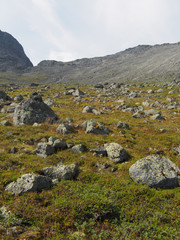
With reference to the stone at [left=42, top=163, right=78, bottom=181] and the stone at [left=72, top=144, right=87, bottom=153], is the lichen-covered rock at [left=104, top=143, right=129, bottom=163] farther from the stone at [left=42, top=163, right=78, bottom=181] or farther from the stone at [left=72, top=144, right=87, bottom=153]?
the stone at [left=42, top=163, right=78, bottom=181]

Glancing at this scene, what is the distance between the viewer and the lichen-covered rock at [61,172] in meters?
9.20

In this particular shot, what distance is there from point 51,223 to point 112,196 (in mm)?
3303

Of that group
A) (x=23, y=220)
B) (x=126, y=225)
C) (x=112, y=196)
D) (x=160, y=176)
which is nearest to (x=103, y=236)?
(x=126, y=225)

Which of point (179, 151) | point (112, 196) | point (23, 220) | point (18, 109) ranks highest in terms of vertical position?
point (18, 109)

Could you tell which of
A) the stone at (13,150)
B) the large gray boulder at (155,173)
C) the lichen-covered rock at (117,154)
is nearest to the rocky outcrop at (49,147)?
the stone at (13,150)

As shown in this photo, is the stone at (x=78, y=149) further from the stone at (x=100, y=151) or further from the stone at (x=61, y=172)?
the stone at (x=61, y=172)

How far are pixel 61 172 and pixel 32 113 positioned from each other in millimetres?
15979

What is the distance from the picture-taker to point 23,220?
20.0 feet

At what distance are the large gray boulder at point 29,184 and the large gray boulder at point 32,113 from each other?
1463cm

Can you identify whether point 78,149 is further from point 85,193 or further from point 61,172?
point 85,193

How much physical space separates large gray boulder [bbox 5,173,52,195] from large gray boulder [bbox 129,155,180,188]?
5698 mm

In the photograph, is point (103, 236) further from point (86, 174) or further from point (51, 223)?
point (86, 174)

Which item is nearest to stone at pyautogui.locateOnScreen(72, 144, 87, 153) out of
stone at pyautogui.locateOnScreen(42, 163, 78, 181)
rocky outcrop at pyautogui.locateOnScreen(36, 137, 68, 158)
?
rocky outcrop at pyautogui.locateOnScreen(36, 137, 68, 158)

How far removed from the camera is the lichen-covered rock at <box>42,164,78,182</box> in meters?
9.20
